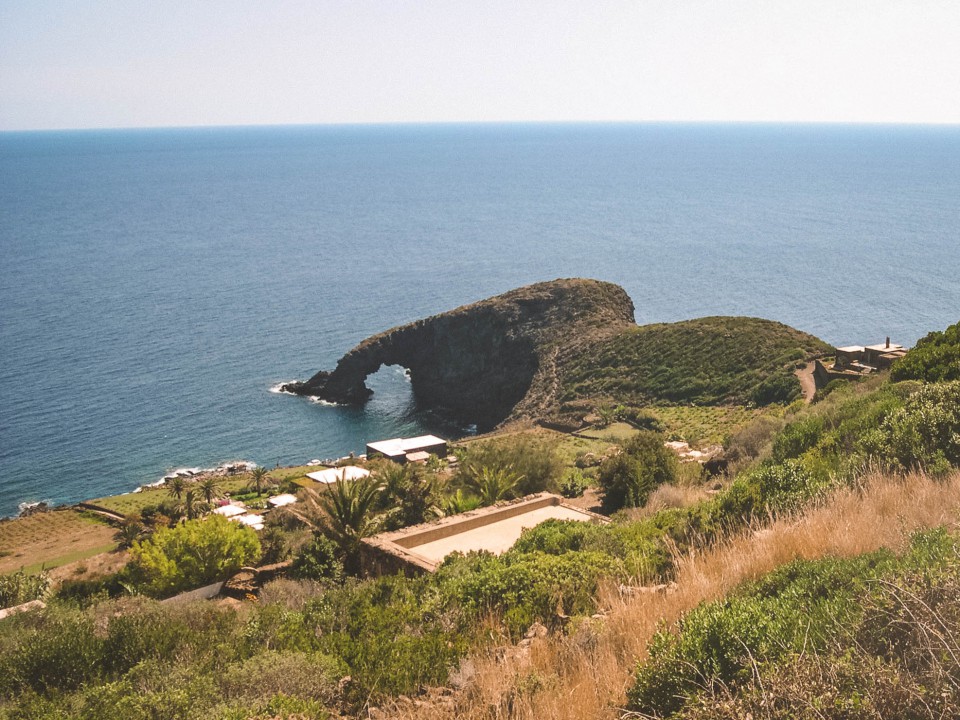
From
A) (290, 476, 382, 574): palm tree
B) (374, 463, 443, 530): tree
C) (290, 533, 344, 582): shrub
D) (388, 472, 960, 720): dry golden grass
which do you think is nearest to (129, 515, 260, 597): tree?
(290, 533, 344, 582): shrub

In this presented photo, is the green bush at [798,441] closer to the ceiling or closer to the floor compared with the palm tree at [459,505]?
closer to the ceiling

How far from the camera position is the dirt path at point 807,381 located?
40.6 meters

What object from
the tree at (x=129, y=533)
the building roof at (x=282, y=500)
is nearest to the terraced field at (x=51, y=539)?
the tree at (x=129, y=533)

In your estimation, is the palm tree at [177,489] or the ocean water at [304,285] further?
the ocean water at [304,285]

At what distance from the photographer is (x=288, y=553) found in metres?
21.1

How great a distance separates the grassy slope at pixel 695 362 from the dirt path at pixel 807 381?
0.53 meters

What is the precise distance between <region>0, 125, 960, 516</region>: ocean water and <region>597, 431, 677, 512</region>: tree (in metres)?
32.2

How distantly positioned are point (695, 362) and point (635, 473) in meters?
32.1

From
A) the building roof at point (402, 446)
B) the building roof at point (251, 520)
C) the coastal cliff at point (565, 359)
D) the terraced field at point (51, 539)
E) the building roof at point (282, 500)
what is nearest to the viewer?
the building roof at point (251, 520)

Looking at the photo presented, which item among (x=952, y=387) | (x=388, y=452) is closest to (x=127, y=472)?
(x=388, y=452)

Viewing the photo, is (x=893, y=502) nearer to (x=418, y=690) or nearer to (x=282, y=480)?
(x=418, y=690)

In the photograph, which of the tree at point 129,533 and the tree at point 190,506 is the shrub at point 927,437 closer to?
the tree at point 129,533

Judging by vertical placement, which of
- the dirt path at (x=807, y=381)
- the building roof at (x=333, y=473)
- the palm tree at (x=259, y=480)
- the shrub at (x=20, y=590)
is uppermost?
the shrub at (x=20, y=590)

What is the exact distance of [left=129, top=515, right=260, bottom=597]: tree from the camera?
19.0 meters
